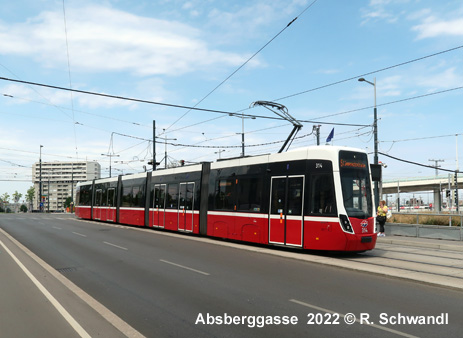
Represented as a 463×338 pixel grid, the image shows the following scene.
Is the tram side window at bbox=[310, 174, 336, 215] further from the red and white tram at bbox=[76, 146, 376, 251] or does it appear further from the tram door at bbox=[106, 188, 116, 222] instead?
the tram door at bbox=[106, 188, 116, 222]

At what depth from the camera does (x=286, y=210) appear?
12.9 meters

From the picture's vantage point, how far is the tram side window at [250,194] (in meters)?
14.3

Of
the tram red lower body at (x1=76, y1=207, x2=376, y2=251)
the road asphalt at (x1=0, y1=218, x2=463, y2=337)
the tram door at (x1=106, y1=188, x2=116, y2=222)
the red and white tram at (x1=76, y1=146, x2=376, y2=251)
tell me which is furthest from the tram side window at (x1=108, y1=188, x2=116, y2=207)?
the road asphalt at (x1=0, y1=218, x2=463, y2=337)

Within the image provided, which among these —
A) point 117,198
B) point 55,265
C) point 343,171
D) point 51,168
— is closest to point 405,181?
point 117,198

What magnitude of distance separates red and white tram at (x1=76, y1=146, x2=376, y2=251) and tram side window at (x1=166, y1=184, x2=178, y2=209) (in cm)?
5

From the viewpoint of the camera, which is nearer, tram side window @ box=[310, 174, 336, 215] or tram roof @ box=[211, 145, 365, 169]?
tram side window @ box=[310, 174, 336, 215]

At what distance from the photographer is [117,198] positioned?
92.8 feet

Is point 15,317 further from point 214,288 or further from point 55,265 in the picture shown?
point 55,265

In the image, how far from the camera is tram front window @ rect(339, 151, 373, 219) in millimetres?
11758

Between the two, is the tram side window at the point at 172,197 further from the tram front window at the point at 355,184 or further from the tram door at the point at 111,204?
the tram front window at the point at 355,184

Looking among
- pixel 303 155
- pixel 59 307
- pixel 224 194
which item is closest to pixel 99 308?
pixel 59 307

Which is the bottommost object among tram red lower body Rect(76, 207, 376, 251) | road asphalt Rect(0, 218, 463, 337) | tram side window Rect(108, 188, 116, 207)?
road asphalt Rect(0, 218, 463, 337)

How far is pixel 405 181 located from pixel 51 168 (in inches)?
4183

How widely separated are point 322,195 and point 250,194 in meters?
3.41
